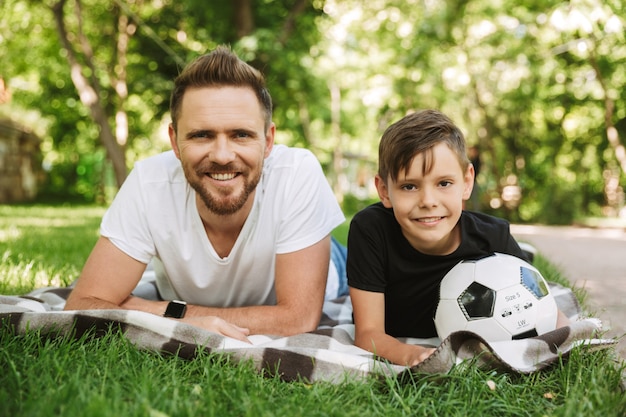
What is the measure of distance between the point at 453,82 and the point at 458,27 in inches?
98.4

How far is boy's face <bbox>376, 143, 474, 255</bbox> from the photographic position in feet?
7.42

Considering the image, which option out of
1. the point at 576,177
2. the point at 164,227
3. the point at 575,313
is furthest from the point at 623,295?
the point at 576,177

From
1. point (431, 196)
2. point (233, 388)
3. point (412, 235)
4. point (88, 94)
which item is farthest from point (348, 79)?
point (233, 388)

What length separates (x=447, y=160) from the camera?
7.50 feet

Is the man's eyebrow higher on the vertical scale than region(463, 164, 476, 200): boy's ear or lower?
higher

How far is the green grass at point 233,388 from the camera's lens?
151cm

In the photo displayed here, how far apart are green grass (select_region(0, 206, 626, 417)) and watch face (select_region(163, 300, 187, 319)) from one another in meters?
0.39

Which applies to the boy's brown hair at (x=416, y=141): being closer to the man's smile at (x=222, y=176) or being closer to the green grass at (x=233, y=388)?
the man's smile at (x=222, y=176)

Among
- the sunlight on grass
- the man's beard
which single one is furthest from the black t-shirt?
the sunlight on grass

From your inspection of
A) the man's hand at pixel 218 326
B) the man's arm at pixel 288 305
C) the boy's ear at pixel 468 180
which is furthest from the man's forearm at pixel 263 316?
the boy's ear at pixel 468 180

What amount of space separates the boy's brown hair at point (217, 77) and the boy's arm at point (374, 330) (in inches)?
37.9

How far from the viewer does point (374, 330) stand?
7.52 ft

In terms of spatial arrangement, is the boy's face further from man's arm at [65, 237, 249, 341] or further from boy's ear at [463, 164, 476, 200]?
man's arm at [65, 237, 249, 341]

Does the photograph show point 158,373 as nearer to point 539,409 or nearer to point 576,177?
point 539,409
